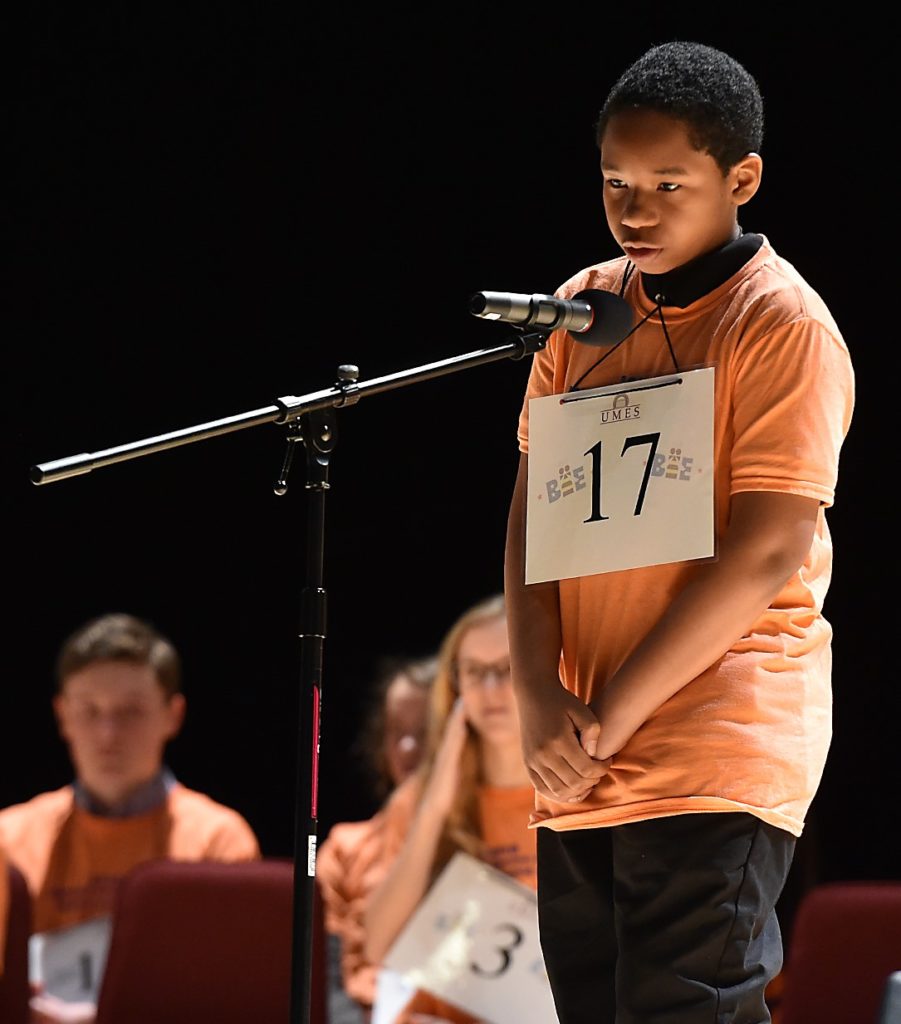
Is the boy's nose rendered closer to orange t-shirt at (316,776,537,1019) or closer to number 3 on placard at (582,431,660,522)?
number 3 on placard at (582,431,660,522)

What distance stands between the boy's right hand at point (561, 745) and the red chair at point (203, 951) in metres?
1.10

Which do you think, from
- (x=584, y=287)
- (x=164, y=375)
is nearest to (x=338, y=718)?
(x=164, y=375)

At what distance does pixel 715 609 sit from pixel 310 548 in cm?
39

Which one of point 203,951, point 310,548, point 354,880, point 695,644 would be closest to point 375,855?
point 354,880

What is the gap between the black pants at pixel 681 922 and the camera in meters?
1.27

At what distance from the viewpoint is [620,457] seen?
1.42 metres

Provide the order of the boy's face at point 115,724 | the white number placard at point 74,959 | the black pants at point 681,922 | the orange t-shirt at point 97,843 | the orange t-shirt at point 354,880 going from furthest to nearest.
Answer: the boy's face at point 115,724, the orange t-shirt at point 97,843, the orange t-shirt at point 354,880, the white number placard at point 74,959, the black pants at point 681,922

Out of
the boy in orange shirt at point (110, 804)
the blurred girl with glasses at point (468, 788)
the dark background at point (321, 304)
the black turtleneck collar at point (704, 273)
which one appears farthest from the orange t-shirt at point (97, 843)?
the black turtleneck collar at point (704, 273)

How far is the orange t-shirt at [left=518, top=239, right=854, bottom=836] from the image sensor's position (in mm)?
1309

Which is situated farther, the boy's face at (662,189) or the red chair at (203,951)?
the red chair at (203,951)

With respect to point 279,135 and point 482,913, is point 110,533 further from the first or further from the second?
point 482,913

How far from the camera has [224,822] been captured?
3.29 meters

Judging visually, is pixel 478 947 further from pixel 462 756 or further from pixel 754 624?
pixel 754 624

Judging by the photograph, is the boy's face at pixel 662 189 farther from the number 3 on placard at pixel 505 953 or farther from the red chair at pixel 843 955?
the number 3 on placard at pixel 505 953
